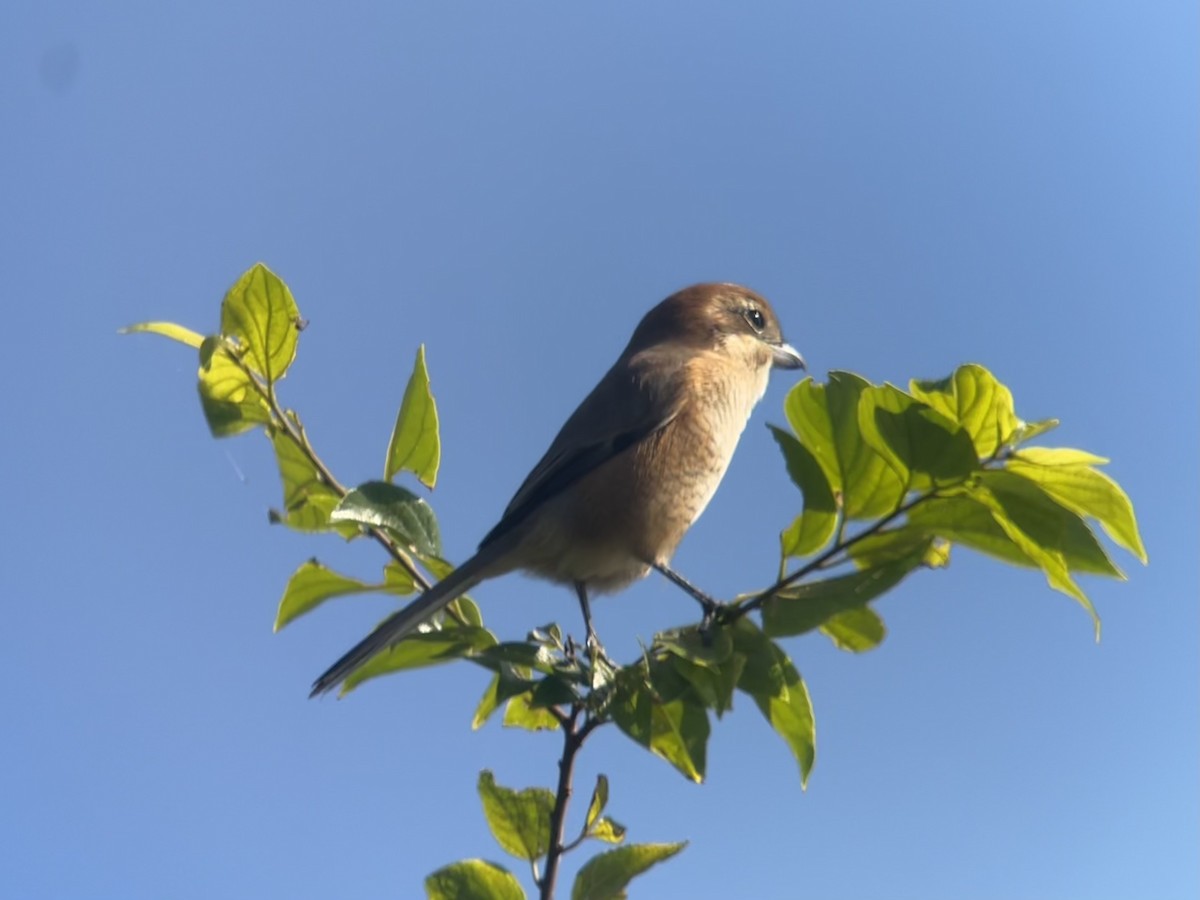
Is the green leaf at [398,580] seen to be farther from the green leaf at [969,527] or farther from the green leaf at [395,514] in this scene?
the green leaf at [969,527]

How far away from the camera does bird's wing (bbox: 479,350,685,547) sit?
10.8 feet

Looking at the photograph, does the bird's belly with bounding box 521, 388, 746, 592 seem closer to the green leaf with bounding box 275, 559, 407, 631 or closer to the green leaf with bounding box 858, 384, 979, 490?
the green leaf with bounding box 275, 559, 407, 631

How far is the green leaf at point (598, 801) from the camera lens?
1844mm

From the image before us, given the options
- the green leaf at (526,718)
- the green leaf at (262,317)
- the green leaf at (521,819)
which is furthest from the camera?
the green leaf at (526,718)

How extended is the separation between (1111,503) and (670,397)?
6.71 ft

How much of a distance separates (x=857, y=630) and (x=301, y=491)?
1017 mm

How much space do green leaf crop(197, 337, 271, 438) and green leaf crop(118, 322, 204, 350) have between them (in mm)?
62

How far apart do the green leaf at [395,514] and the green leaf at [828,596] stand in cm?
57

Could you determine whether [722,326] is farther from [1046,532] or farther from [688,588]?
[1046,532]

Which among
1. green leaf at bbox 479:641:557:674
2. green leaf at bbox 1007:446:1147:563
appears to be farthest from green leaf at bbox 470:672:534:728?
green leaf at bbox 1007:446:1147:563

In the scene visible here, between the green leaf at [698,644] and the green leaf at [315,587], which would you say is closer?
the green leaf at [698,644]

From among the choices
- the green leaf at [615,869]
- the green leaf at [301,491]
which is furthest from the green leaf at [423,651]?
the green leaf at [615,869]

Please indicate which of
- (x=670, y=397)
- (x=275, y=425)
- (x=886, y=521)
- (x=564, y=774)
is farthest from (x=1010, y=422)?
(x=670, y=397)

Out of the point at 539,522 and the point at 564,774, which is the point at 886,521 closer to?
the point at 564,774
